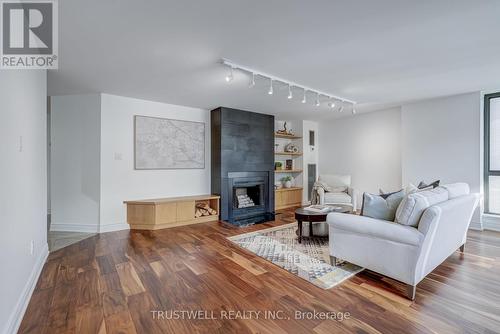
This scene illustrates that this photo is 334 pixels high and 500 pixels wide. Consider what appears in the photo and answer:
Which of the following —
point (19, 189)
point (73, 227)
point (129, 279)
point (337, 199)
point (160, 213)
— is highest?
point (19, 189)

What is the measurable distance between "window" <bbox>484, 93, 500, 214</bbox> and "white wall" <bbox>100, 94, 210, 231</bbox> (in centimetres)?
546

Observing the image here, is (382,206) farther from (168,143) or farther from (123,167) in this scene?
(123,167)

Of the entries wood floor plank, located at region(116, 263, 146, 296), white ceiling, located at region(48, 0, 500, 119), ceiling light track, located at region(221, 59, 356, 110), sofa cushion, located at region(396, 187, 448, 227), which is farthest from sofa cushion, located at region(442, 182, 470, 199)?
wood floor plank, located at region(116, 263, 146, 296)

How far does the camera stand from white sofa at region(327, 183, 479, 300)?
6.04ft

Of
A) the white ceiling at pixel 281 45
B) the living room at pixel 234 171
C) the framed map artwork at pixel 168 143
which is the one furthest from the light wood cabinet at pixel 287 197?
the white ceiling at pixel 281 45

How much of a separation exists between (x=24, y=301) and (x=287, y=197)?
4.95 m

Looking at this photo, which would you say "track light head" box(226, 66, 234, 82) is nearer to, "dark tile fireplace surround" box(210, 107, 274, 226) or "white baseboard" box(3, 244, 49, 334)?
"dark tile fireplace surround" box(210, 107, 274, 226)

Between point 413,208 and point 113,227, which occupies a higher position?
point 413,208

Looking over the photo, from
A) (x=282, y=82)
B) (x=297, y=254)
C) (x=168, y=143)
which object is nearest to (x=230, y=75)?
(x=282, y=82)

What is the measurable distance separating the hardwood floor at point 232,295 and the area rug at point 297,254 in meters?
0.12

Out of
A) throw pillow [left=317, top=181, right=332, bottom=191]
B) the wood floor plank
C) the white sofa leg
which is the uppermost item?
throw pillow [left=317, top=181, right=332, bottom=191]

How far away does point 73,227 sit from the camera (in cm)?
377

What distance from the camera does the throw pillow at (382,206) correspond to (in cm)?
220

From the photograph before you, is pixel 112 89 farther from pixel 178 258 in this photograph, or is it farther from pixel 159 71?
pixel 178 258
